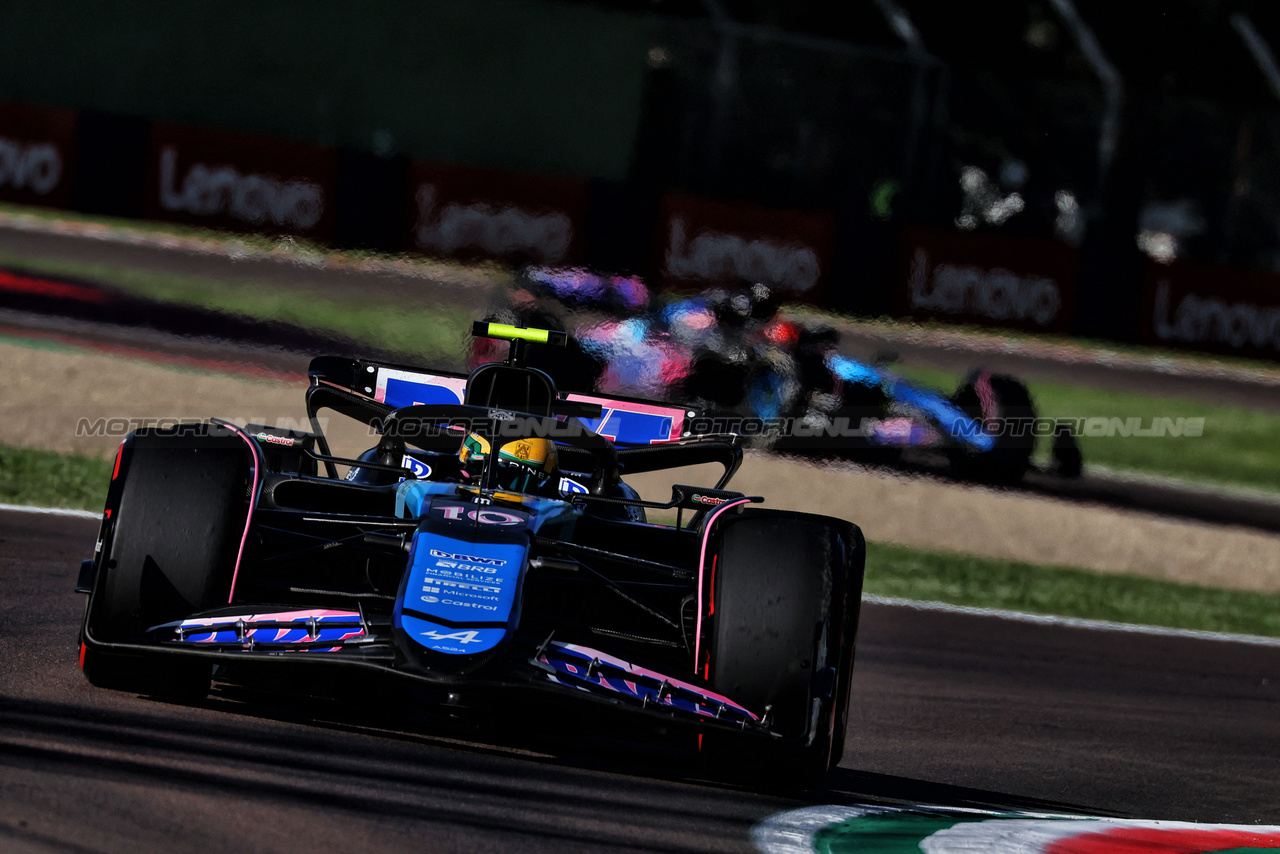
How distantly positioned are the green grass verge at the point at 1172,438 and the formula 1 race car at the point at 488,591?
1134 cm

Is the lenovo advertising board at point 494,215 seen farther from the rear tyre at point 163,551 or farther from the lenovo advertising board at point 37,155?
the rear tyre at point 163,551

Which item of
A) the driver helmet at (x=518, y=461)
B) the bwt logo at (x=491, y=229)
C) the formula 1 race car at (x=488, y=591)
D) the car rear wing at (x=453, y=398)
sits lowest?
the formula 1 race car at (x=488, y=591)

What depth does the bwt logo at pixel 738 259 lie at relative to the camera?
1952 centimetres

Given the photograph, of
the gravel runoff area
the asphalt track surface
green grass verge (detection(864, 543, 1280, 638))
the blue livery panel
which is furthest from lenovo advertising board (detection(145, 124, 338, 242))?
the blue livery panel

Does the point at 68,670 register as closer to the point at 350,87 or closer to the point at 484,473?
the point at 484,473

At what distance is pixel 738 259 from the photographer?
19.7 meters

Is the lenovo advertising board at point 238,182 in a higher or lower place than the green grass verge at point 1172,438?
higher

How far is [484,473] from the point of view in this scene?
5723 mm

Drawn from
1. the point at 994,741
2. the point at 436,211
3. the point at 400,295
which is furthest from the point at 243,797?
the point at 436,211

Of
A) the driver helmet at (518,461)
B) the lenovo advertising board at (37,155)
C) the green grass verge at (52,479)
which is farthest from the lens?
the lenovo advertising board at (37,155)

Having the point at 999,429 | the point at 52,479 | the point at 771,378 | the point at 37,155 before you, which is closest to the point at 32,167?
the point at 37,155

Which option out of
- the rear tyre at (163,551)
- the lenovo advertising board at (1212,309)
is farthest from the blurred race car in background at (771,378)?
the rear tyre at (163,551)

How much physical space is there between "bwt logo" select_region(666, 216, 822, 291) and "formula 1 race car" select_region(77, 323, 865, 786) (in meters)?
13.5

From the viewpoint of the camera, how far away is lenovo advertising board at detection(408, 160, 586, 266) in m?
19.1
